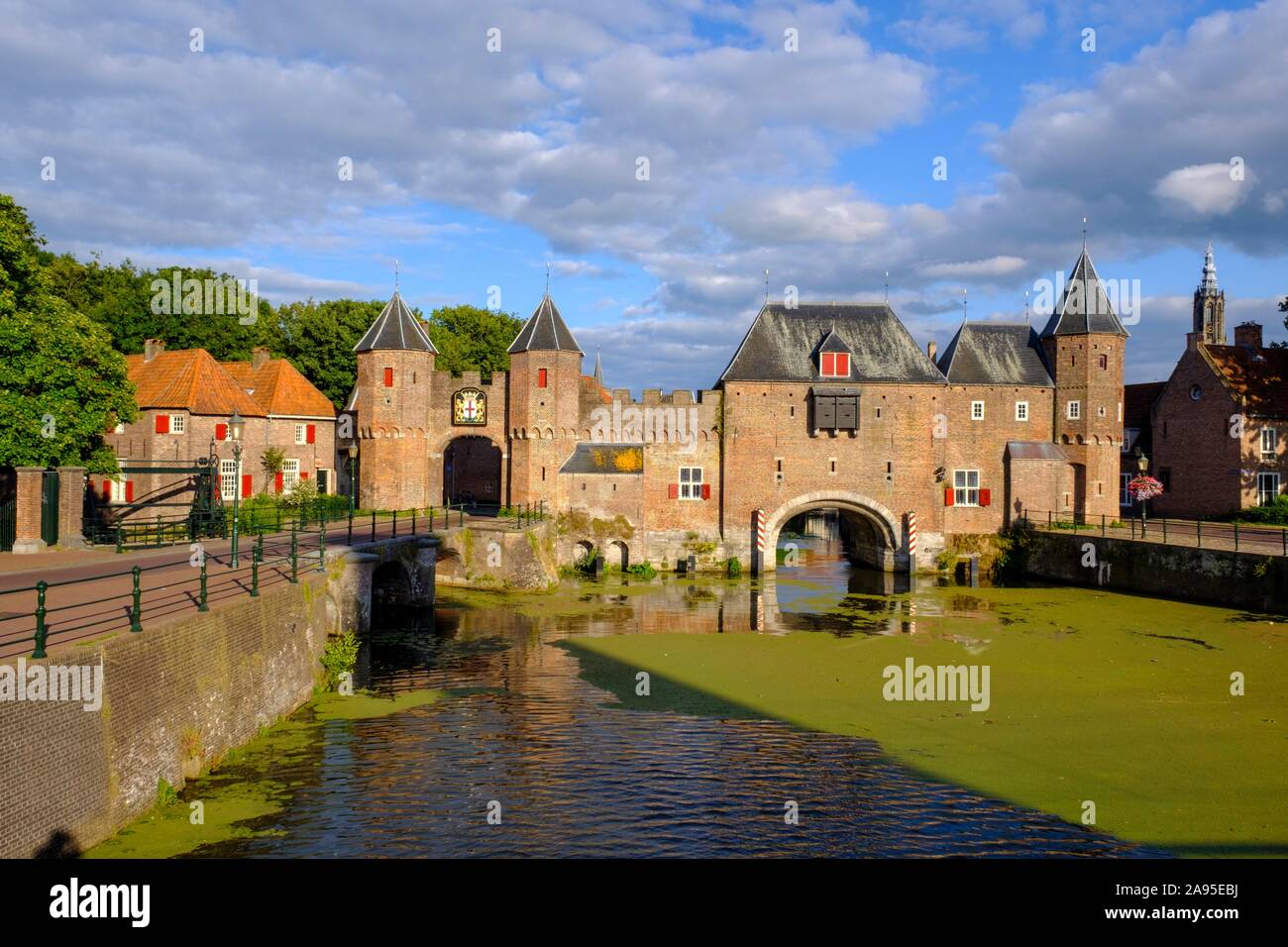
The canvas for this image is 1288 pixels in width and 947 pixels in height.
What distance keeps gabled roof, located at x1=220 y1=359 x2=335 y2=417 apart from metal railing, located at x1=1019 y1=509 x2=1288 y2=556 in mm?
32221

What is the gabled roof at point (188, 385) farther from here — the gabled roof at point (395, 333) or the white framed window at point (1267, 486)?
the white framed window at point (1267, 486)

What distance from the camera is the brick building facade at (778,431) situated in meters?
35.3

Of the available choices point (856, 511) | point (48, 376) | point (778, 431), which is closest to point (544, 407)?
point (778, 431)

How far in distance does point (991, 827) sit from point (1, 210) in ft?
91.4

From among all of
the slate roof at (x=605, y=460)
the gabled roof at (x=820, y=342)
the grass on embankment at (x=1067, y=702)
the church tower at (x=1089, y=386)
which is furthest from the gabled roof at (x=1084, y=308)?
the slate roof at (x=605, y=460)

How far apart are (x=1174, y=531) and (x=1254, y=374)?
14842 mm

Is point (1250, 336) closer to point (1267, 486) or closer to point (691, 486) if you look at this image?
point (1267, 486)

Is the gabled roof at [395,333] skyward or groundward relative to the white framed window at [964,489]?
skyward

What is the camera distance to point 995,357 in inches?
1469

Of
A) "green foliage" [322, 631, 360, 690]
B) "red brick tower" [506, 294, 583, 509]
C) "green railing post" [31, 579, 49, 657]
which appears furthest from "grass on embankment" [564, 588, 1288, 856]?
"red brick tower" [506, 294, 583, 509]

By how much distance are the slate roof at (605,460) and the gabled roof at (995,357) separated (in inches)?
536

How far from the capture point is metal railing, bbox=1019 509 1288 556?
88.2ft

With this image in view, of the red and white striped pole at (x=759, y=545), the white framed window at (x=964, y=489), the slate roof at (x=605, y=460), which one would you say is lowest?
the red and white striped pole at (x=759, y=545)
